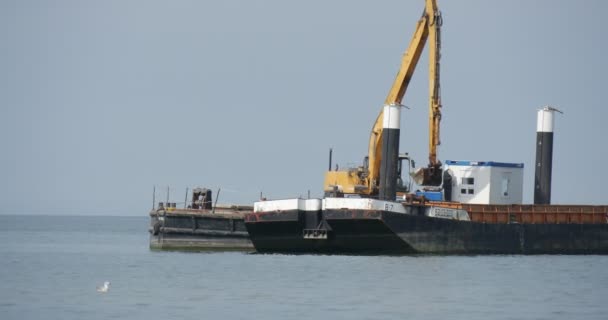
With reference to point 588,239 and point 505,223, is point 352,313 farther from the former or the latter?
point 588,239

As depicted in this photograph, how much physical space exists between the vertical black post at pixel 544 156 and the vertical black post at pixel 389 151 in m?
11.1

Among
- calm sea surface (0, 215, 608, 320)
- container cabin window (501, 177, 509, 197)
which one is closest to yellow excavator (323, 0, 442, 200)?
container cabin window (501, 177, 509, 197)

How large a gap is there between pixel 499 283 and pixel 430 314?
10497 mm

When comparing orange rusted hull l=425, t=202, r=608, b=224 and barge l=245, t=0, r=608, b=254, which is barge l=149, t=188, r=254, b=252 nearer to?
barge l=245, t=0, r=608, b=254

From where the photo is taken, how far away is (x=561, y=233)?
69438 millimetres

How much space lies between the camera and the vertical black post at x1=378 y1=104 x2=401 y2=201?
207 feet

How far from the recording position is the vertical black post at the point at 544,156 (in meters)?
71.6

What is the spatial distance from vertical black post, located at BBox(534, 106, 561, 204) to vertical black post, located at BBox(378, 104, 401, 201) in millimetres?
11142

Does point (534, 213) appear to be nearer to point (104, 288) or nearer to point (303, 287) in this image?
point (303, 287)

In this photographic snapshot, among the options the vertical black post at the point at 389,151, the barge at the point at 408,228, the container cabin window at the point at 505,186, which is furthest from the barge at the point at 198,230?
the container cabin window at the point at 505,186

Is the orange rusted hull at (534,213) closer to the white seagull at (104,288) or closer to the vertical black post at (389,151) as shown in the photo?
the vertical black post at (389,151)

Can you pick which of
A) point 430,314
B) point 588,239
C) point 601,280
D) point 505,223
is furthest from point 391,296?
point 588,239

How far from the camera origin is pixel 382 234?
6197 cm

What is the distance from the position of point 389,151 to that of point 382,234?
12.2ft
